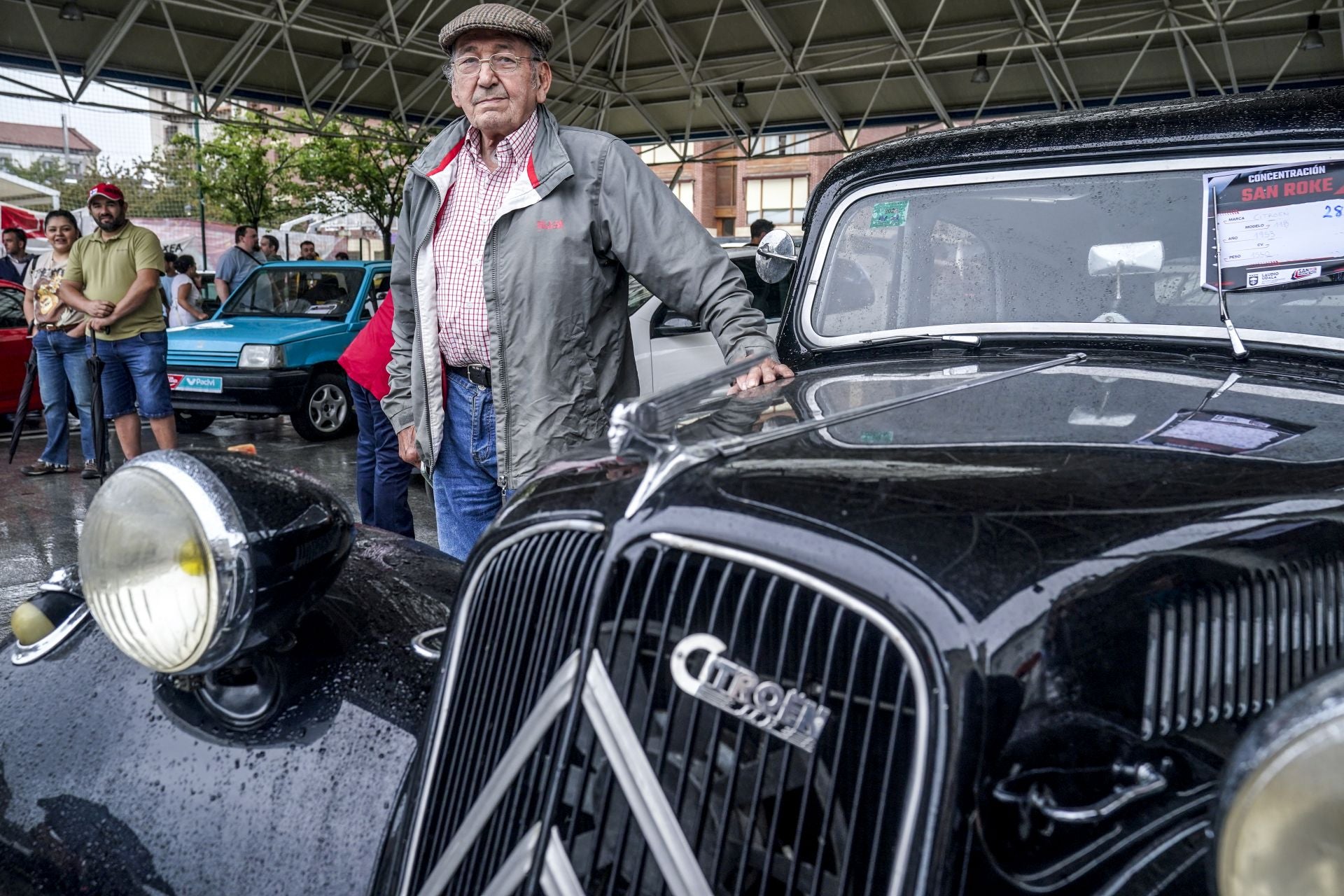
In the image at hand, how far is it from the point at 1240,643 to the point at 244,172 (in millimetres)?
23696

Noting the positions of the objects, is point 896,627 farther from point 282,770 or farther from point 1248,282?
point 1248,282

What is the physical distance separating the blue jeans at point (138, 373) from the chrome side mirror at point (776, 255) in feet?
17.3

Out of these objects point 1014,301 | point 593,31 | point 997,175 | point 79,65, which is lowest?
point 1014,301

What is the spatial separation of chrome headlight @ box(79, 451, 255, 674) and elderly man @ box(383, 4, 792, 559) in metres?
1.01

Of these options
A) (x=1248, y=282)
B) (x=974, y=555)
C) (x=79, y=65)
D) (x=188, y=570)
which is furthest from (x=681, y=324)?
(x=79, y=65)

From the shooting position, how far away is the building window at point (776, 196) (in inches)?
1382

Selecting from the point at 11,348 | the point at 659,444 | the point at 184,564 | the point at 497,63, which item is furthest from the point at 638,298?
the point at 11,348

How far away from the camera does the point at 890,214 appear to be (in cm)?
277

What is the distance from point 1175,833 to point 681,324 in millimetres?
2753

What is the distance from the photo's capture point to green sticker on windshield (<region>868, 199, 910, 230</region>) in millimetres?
2738

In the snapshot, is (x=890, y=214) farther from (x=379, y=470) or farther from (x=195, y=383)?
(x=195, y=383)

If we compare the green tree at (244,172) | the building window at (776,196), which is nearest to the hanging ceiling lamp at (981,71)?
the green tree at (244,172)

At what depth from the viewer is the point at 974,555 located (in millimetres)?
1167

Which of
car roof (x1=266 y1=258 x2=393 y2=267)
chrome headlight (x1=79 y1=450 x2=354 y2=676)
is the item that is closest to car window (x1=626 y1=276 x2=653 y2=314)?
car roof (x1=266 y1=258 x2=393 y2=267)
